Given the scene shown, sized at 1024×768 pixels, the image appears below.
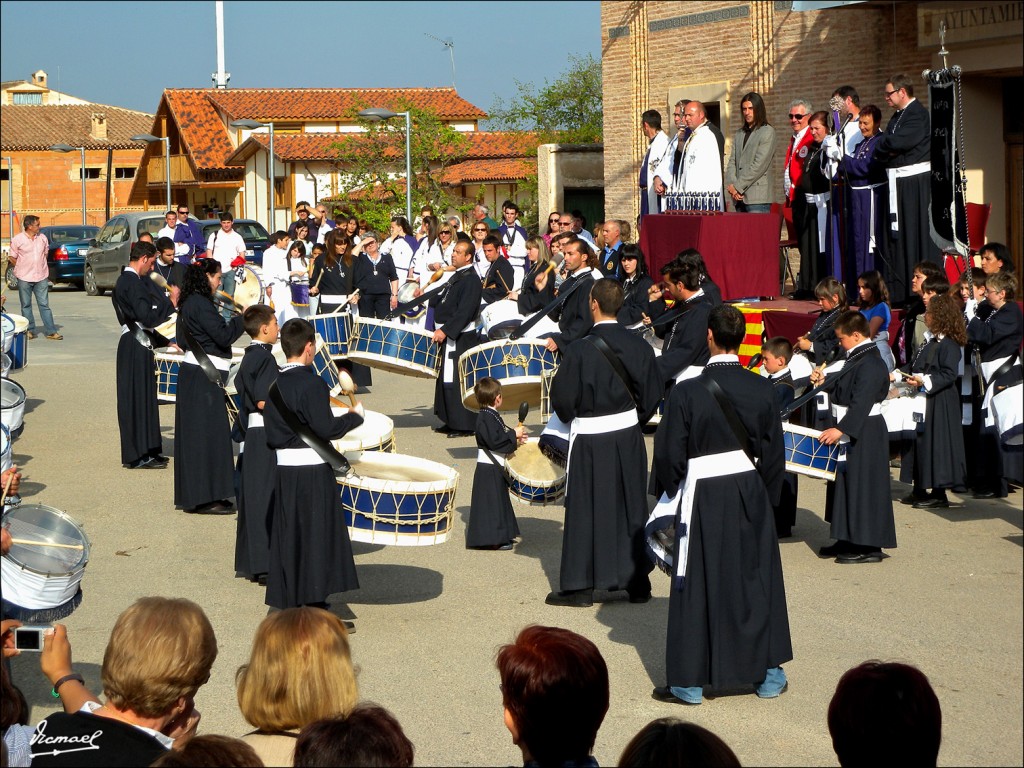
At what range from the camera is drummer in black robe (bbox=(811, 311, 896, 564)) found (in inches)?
313

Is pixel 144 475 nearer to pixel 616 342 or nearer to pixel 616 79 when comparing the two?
pixel 616 342

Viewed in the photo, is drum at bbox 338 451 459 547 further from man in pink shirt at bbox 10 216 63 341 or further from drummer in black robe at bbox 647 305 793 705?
man in pink shirt at bbox 10 216 63 341

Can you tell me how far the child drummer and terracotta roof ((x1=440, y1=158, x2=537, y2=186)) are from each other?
25.5m

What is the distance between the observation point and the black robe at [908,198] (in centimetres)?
1096

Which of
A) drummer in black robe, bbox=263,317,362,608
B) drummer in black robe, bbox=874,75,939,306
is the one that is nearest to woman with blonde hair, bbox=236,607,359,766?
drummer in black robe, bbox=263,317,362,608

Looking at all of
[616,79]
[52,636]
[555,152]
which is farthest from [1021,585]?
[555,152]

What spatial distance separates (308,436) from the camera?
21.9 ft

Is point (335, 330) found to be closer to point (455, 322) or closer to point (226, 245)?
point (455, 322)

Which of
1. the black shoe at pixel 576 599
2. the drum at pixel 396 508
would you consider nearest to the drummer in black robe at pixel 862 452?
the black shoe at pixel 576 599

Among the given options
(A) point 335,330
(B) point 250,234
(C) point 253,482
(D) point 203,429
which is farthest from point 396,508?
(B) point 250,234

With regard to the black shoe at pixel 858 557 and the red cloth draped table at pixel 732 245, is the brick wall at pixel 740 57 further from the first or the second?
the black shoe at pixel 858 557

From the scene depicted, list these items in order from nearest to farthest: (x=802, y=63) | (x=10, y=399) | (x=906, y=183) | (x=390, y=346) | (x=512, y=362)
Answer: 1. (x=10, y=399)
2. (x=512, y=362)
3. (x=390, y=346)
4. (x=906, y=183)
5. (x=802, y=63)

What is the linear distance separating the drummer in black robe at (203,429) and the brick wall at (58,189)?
156 ft

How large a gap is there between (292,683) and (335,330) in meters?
8.72
